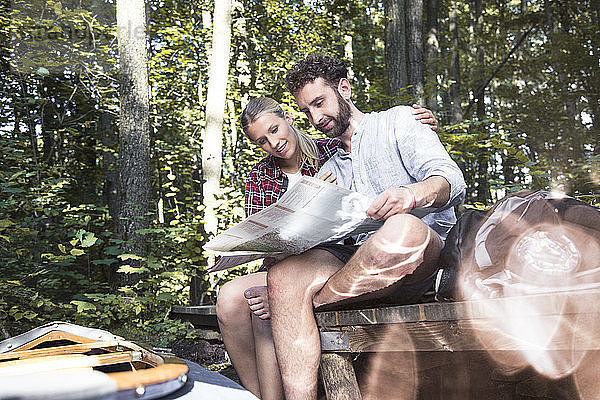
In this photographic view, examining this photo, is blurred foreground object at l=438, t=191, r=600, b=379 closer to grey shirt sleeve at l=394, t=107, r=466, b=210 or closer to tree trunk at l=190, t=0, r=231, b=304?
grey shirt sleeve at l=394, t=107, r=466, b=210

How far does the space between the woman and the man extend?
0.17 meters

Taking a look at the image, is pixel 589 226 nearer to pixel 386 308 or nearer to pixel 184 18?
pixel 386 308

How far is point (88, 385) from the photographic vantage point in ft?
3.44

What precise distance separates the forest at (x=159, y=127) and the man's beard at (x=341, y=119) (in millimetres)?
2377

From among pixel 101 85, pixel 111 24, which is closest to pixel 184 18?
pixel 111 24

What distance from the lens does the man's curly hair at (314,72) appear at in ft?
7.63

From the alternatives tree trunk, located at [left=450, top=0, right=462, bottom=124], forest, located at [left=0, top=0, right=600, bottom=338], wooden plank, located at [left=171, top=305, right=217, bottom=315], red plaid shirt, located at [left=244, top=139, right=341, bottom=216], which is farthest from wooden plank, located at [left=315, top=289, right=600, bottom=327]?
tree trunk, located at [left=450, top=0, right=462, bottom=124]

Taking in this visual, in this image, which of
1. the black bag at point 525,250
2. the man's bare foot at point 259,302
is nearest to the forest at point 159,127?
the man's bare foot at point 259,302

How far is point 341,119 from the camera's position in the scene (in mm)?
2332

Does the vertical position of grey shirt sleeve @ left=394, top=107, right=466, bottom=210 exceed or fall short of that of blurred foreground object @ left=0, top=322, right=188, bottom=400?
it exceeds it

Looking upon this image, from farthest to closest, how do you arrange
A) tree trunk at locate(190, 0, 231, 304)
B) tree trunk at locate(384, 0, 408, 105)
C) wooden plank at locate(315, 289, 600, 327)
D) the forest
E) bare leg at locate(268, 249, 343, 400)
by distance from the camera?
1. tree trunk at locate(384, 0, 408, 105)
2. tree trunk at locate(190, 0, 231, 304)
3. the forest
4. bare leg at locate(268, 249, 343, 400)
5. wooden plank at locate(315, 289, 600, 327)

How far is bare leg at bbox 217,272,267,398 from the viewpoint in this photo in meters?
2.27

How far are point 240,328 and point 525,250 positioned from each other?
1294mm

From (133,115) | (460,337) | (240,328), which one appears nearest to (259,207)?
(240,328)
